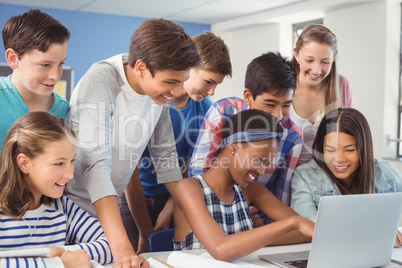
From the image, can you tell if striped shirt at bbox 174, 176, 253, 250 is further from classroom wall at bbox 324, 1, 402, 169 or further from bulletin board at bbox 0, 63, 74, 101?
bulletin board at bbox 0, 63, 74, 101

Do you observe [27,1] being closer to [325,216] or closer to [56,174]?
[56,174]

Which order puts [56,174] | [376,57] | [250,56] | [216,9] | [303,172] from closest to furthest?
1. [56,174]
2. [303,172]
3. [376,57]
4. [216,9]
5. [250,56]

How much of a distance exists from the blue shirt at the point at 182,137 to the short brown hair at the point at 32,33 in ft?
2.42

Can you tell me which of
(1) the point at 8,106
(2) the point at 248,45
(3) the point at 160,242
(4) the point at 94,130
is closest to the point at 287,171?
(3) the point at 160,242

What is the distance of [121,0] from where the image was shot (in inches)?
243

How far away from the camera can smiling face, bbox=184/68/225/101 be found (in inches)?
79.2

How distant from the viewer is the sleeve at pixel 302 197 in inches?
70.1

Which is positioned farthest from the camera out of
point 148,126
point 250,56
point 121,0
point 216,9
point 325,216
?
point 250,56

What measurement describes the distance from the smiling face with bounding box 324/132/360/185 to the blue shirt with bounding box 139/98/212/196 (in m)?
0.65

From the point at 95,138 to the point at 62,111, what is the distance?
30 cm

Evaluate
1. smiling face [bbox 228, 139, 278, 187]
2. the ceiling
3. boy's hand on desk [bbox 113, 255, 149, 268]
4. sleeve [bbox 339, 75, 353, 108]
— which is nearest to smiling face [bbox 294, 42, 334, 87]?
sleeve [bbox 339, 75, 353, 108]

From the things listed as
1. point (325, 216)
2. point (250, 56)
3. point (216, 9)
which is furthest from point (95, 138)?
point (250, 56)

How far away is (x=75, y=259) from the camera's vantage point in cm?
117

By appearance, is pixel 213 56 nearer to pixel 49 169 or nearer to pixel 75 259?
pixel 49 169
